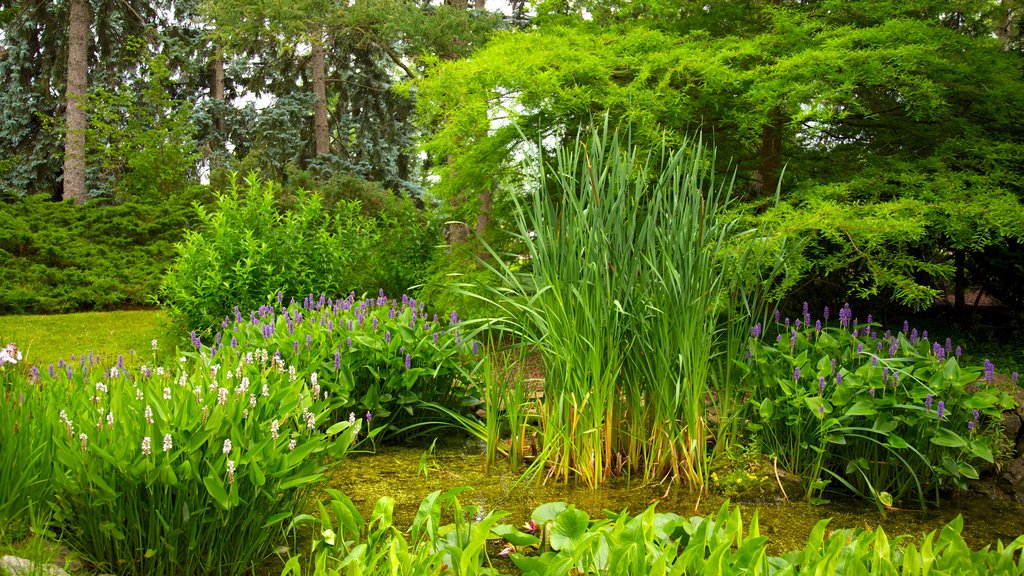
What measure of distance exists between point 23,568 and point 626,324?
2114mm

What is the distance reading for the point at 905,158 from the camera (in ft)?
16.5

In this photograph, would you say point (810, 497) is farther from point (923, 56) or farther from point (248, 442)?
point (923, 56)

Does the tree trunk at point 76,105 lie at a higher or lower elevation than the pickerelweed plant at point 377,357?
Result: higher

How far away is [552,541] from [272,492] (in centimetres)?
81

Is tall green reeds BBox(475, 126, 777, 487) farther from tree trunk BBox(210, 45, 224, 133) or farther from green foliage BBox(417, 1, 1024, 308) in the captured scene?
tree trunk BBox(210, 45, 224, 133)

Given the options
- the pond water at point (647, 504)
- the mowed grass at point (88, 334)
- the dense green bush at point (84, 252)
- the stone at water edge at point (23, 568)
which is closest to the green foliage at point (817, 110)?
the pond water at point (647, 504)

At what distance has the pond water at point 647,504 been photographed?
2.56 m

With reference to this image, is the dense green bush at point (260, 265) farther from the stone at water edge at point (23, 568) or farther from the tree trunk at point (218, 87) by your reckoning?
the tree trunk at point (218, 87)

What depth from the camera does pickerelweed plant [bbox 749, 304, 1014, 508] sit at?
2.74 meters

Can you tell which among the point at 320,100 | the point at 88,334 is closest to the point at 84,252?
the point at 88,334

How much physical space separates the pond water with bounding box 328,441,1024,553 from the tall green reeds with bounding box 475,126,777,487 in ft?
0.37

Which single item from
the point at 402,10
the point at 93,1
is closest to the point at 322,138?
the point at 402,10

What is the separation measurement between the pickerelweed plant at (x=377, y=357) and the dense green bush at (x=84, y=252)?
19.3 ft

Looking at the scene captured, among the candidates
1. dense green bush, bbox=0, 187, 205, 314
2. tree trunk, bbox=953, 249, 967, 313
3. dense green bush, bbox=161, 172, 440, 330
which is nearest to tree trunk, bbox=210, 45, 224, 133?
dense green bush, bbox=0, 187, 205, 314
